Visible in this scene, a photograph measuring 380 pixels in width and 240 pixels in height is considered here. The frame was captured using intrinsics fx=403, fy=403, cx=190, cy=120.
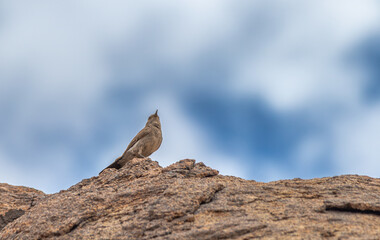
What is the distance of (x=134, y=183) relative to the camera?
9.31 metres

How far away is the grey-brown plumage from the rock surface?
169 inches

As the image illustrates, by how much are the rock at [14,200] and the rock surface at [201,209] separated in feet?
0.46

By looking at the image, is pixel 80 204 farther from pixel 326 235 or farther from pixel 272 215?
pixel 326 235

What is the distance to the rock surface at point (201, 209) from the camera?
264 inches

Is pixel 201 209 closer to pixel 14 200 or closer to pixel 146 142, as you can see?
pixel 14 200

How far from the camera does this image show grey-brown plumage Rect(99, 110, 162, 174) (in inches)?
571

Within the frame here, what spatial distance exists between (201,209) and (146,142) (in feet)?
26.8

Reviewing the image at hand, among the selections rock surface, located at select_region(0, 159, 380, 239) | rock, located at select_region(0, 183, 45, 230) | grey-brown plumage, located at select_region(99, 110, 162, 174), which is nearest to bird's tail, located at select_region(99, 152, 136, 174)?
grey-brown plumage, located at select_region(99, 110, 162, 174)

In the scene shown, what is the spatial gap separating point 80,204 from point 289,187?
453 centimetres

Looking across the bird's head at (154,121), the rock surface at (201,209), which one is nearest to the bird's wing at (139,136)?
the bird's head at (154,121)

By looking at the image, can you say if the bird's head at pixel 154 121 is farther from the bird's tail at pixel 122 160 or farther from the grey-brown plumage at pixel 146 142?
the bird's tail at pixel 122 160

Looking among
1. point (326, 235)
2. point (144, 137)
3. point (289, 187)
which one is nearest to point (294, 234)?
point (326, 235)

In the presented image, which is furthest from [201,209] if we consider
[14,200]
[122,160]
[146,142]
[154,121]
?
[154,121]

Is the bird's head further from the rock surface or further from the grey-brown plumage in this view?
the rock surface
